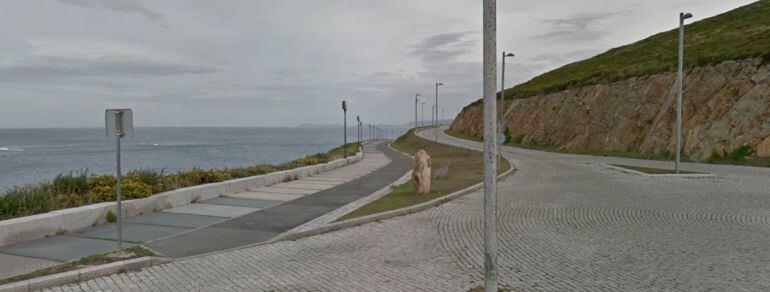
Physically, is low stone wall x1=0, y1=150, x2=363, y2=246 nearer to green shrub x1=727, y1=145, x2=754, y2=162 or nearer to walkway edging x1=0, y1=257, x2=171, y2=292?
walkway edging x1=0, y1=257, x2=171, y2=292

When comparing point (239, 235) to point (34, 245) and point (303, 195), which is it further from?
point (303, 195)

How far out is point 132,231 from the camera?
31.4ft

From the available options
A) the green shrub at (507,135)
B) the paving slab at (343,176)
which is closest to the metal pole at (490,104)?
the paving slab at (343,176)

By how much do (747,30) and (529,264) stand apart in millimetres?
46324

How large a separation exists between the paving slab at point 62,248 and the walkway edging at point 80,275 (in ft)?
3.29

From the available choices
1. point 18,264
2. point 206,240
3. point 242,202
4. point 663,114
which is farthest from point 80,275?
point 663,114

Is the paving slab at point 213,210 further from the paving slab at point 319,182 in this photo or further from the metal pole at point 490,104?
the metal pole at point 490,104

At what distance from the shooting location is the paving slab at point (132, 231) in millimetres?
9031

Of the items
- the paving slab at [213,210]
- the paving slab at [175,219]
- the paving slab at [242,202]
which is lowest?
the paving slab at [242,202]

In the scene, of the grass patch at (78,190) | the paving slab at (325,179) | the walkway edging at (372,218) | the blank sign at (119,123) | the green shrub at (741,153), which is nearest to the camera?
the blank sign at (119,123)

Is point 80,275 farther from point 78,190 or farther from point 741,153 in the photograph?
point 741,153

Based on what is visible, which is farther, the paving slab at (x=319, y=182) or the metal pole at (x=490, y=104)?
the paving slab at (x=319, y=182)

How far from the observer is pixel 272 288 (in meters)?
6.26

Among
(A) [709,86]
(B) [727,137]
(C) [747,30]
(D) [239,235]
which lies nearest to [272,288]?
(D) [239,235]
